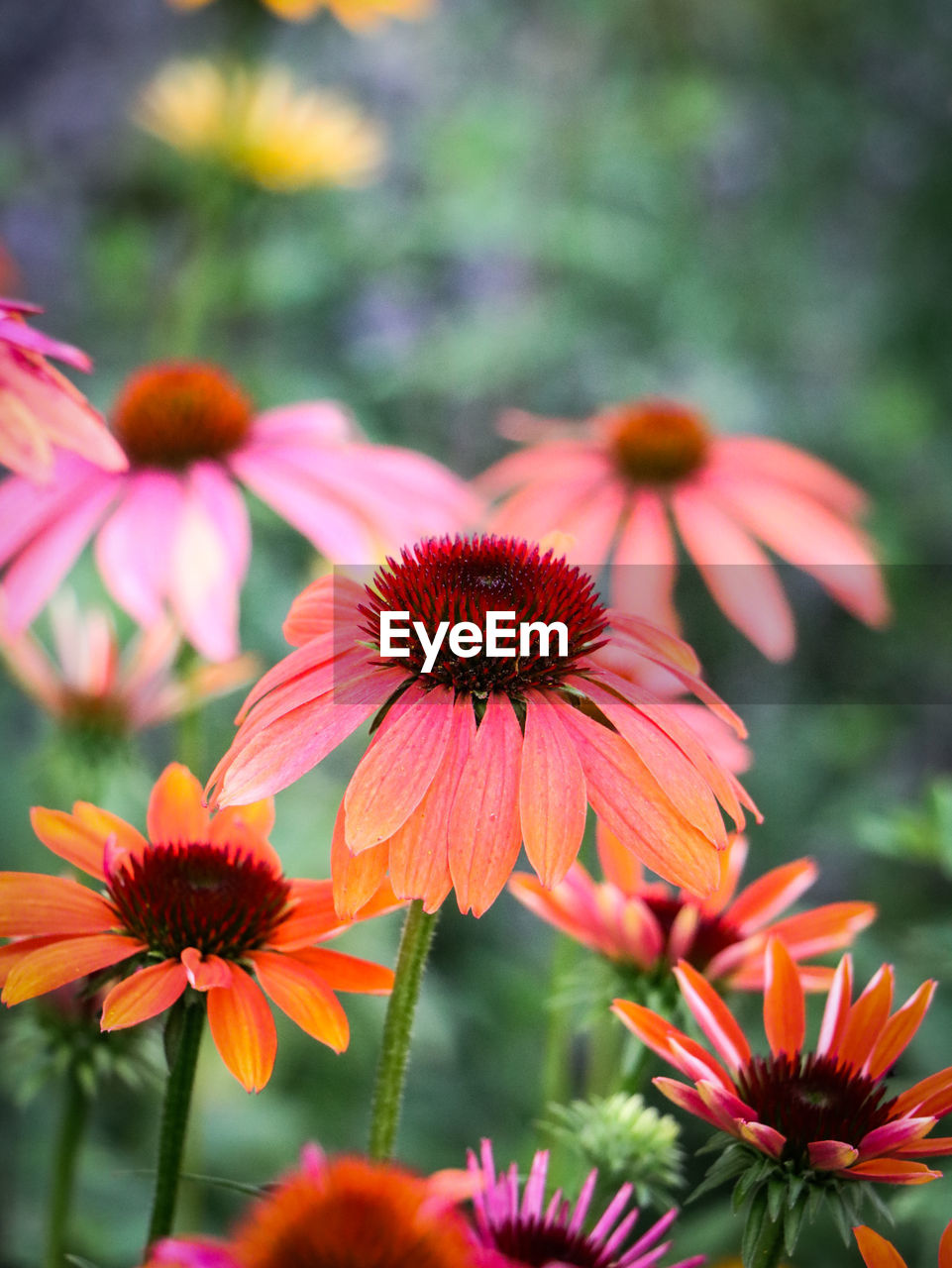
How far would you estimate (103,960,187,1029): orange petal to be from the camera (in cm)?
25

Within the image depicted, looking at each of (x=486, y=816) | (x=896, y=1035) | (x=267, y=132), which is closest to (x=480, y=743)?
(x=486, y=816)

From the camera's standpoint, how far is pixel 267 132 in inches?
44.8

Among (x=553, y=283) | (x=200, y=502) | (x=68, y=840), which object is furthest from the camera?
(x=553, y=283)

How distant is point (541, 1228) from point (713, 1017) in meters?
0.06

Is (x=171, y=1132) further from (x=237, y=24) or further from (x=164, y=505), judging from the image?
(x=237, y=24)

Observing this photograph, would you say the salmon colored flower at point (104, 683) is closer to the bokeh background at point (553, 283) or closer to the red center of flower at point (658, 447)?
the red center of flower at point (658, 447)

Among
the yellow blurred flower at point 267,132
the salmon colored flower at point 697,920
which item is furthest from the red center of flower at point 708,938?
the yellow blurred flower at point 267,132

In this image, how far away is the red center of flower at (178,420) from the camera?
A: 535 mm

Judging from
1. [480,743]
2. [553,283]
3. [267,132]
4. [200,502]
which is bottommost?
[480,743]

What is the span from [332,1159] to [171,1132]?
64 mm

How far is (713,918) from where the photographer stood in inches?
14.2

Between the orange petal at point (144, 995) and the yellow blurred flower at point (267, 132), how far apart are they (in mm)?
847

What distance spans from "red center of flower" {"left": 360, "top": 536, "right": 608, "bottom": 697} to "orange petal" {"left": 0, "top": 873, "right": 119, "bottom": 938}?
0.09 metres

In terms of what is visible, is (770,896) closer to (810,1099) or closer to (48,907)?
(810,1099)
